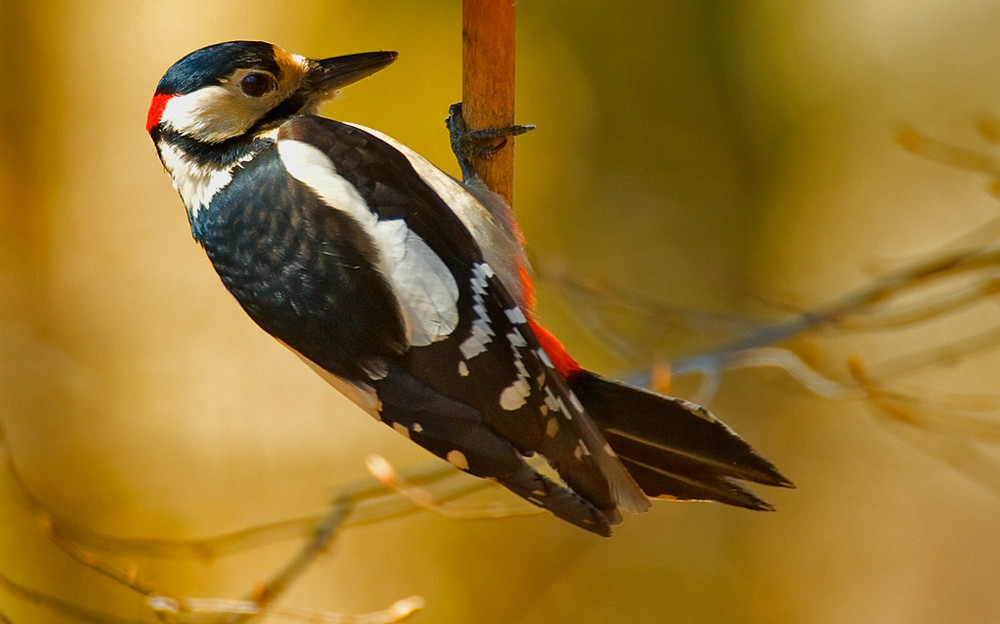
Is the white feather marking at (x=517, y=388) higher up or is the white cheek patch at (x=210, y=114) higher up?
the white cheek patch at (x=210, y=114)

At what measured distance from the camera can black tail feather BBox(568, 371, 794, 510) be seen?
1.43 meters

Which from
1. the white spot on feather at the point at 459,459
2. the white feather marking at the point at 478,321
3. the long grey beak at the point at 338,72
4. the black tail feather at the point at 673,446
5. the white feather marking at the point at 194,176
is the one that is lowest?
the white spot on feather at the point at 459,459

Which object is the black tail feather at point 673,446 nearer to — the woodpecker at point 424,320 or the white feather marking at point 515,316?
the woodpecker at point 424,320

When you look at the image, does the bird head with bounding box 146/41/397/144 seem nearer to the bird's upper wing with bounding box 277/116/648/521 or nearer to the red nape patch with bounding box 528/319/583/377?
the bird's upper wing with bounding box 277/116/648/521

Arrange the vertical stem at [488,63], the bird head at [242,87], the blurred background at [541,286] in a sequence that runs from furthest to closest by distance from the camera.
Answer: the blurred background at [541,286], the bird head at [242,87], the vertical stem at [488,63]

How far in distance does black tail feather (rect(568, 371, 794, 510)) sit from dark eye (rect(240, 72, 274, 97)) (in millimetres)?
719

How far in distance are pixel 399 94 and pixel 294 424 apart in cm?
151

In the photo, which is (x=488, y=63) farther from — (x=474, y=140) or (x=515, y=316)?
(x=515, y=316)

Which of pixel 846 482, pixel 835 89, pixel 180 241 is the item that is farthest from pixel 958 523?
pixel 180 241

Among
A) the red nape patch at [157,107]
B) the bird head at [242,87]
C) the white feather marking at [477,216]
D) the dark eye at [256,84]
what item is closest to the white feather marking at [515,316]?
the white feather marking at [477,216]

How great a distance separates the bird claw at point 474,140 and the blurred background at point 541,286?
2342mm

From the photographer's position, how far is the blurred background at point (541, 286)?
401 cm

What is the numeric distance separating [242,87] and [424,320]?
52 cm

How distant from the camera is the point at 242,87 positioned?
160 centimetres
